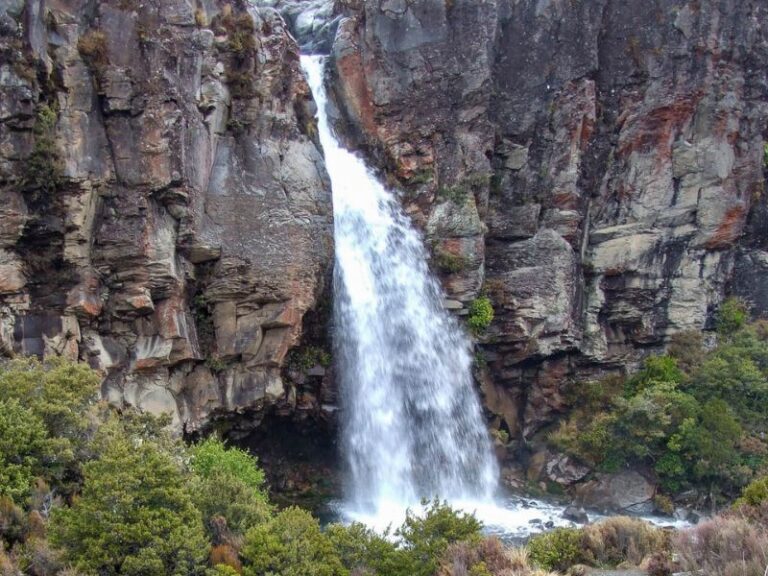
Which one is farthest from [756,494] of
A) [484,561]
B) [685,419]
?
[685,419]

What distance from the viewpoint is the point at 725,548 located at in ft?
37.3

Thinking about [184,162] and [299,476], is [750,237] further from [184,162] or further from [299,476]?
[184,162]

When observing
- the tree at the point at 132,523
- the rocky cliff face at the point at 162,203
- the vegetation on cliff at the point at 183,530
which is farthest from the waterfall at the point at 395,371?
the tree at the point at 132,523

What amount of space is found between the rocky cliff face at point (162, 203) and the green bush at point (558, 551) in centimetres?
1154

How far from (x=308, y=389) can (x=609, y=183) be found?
1596cm

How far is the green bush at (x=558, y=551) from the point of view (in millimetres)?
14391

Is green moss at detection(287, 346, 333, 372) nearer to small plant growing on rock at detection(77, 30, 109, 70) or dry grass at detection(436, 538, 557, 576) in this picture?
small plant growing on rock at detection(77, 30, 109, 70)

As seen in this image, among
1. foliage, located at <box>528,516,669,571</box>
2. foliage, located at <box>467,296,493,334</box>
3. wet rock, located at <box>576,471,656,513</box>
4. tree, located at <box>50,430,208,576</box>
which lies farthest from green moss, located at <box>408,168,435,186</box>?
tree, located at <box>50,430,208,576</box>

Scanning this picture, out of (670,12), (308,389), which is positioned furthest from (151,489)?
(670,12)

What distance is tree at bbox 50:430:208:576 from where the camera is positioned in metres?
12.0

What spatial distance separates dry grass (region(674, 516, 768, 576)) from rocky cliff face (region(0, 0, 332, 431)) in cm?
1455

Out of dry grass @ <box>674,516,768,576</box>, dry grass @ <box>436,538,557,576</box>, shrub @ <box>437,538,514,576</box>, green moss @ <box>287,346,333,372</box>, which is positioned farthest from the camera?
green moss @ <box>287,346,333,372</box>

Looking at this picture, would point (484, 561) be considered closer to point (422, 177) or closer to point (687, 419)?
point (687, 419)

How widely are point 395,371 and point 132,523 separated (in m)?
15.0
